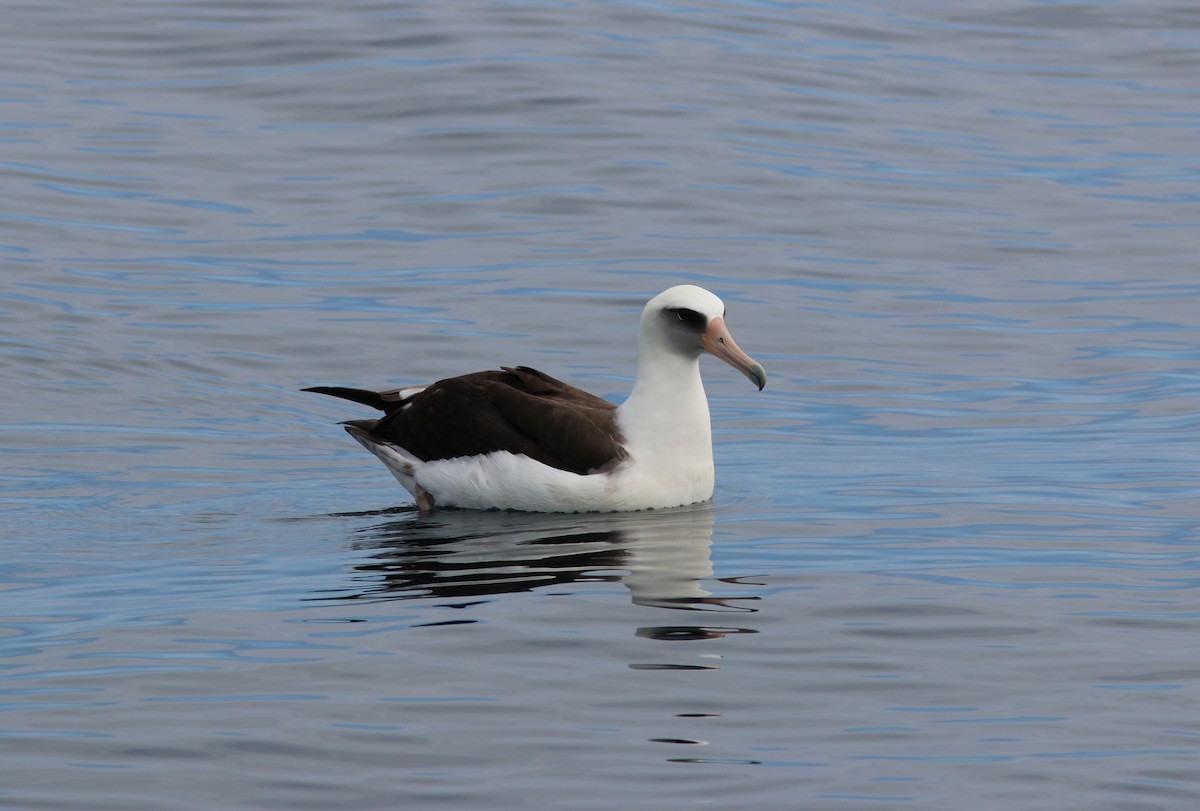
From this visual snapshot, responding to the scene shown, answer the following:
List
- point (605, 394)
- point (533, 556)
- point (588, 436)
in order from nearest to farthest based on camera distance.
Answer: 1. point (533, 556)
2. point (588, 436)
3. point (605, 394)

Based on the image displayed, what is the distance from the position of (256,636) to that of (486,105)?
58.7 ft

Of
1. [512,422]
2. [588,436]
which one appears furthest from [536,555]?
[512,422]

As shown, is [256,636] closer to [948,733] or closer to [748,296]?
[948,733]

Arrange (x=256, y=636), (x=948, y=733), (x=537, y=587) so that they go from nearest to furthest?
(x=948, y=733) < (x=256, y=636) < (x=537, y=587)

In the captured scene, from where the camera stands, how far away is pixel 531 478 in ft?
39.8

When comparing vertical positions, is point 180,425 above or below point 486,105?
below

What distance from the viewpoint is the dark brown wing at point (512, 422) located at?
40.0 ft

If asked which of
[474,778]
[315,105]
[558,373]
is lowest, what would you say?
[474,778]

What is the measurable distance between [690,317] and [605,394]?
3487 mm

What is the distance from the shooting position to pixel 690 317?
1246 centimetres

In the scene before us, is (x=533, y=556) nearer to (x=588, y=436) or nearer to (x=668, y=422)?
(x=588, y=436)

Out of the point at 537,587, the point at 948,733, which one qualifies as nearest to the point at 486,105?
the point at 537,587

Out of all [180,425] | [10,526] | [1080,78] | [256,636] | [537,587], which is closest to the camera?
[256,636]

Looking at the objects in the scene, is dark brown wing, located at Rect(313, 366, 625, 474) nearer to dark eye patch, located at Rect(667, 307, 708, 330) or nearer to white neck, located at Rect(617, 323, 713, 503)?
white neck, located at Rect(617, 323, 713, 503)
